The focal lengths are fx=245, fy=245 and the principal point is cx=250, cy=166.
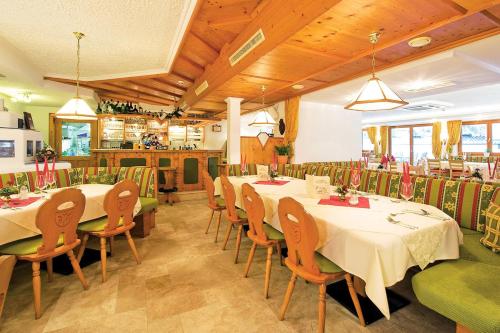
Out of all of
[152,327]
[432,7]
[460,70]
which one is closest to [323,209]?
[152,327]

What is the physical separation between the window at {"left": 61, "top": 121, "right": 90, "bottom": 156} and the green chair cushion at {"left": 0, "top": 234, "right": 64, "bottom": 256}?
6.54 metres

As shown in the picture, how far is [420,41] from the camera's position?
3.10 metres

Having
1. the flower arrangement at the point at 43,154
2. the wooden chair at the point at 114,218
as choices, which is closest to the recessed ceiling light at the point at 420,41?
the wooden chair at the point at 114,218

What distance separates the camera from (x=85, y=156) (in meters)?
7.69

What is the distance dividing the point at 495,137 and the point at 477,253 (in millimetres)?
9698

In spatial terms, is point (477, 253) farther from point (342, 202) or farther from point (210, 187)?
point (210, 187)

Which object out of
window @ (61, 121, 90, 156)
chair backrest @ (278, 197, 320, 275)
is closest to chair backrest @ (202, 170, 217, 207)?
chair backrest @ (278, 197, 320, 275)

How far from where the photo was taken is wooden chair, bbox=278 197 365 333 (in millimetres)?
1527

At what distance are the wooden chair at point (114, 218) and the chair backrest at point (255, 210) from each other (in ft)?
4.18

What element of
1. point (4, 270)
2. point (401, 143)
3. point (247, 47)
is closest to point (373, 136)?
point (401, 143)

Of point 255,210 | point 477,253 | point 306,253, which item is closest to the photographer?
point 306,253

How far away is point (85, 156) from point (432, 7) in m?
8.81

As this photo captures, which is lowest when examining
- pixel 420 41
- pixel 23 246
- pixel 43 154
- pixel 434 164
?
pixel 23 246

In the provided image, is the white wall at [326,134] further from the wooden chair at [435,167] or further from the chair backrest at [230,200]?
the chair backrest at [230,200]
